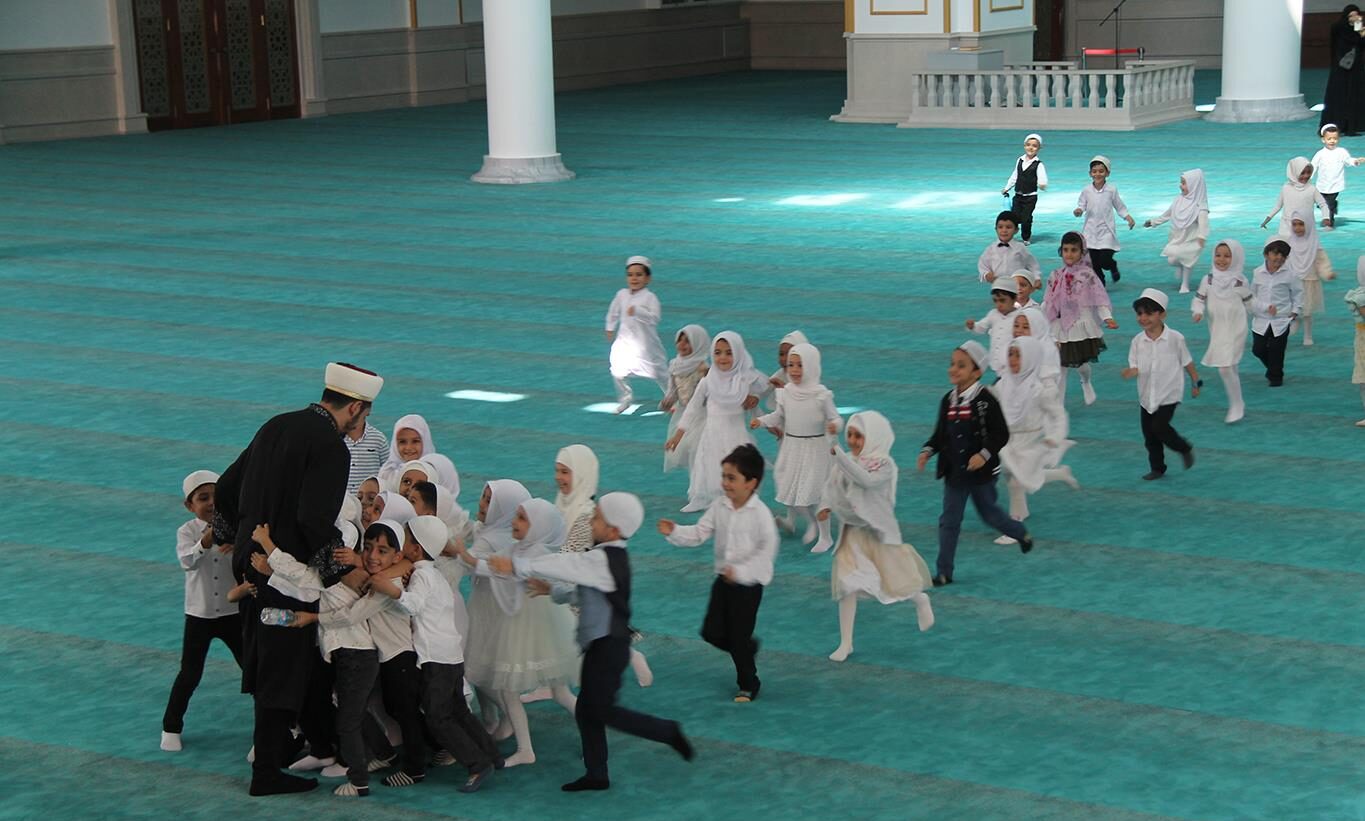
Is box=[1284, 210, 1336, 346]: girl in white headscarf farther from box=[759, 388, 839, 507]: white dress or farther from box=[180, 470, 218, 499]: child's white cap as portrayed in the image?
box=[180, 470, 218, 499]: child's white cap

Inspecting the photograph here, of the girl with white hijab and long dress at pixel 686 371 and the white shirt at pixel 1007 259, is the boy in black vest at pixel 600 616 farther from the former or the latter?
the white shirt at pixel 1007 259

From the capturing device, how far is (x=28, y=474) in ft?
27.6

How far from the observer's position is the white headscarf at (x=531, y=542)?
511 cm

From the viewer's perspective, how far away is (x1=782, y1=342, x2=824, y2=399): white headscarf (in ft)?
22.4

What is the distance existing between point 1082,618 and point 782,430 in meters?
1.42

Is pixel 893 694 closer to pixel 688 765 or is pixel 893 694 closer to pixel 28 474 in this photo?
pixel 688 765

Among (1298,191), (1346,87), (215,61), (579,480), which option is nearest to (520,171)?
(215,61)

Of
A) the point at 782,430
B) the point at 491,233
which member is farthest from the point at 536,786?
the point at 491,233

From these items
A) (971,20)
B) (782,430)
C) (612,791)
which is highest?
(971,20)

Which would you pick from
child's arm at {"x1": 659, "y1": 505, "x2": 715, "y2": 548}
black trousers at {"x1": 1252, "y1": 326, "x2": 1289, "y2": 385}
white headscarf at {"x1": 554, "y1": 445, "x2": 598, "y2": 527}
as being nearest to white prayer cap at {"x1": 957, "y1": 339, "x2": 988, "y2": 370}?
child's arm at {"x1": 659, "y1": 505, "x2": 715, "y2": 548}

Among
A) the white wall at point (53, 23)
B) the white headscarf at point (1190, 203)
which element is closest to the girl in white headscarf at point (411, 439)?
the white headscarf at point (1190, 203)

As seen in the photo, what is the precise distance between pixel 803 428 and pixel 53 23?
59.5ft

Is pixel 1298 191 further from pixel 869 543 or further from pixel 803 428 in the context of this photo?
pixel 869 543

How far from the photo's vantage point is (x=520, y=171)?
59.4ft
